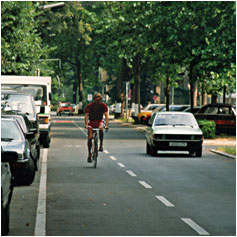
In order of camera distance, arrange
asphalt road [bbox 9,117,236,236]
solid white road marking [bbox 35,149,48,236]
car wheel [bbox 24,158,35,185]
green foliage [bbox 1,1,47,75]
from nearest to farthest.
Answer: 1. solid white road marking [bbox 35,149,48,236]
2. asphalt road [bbox 9,117,236,236]
3. car wheel [bbox 24,158,35,185]
4. green foliage [bbox 1,1,47,75]

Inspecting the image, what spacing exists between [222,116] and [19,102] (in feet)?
52.2

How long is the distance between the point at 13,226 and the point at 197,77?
30.4 m

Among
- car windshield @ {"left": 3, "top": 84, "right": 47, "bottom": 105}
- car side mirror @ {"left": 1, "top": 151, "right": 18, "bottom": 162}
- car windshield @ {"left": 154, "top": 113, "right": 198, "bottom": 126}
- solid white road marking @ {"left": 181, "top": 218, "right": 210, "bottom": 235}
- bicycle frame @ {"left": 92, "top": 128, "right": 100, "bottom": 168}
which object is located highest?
car windshield @ {"left": 3, "top": 84, "right": 47, "bottom": 105}

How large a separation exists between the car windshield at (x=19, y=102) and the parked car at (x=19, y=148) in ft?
28.8

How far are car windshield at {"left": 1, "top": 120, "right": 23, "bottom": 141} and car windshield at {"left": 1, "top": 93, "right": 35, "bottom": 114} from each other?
8.78m

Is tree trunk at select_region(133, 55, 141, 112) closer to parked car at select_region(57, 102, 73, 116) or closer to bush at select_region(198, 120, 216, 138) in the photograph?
bush at select_region(198, 120, 216, 138)

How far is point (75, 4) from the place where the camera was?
6328 centimetres

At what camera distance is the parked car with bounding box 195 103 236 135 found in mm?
38531

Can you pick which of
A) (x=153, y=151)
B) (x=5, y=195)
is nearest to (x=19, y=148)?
(x=5, y=195)

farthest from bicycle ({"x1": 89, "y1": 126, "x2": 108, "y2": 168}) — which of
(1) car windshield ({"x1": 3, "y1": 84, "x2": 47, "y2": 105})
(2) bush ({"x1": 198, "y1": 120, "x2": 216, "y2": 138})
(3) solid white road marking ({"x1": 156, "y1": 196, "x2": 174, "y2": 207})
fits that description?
(2) bush ({"x1": 198, "y1": 120, "x2": 216, "y2": 138})

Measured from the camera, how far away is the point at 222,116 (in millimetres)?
39094

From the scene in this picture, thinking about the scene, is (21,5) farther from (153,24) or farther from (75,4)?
(75,4)

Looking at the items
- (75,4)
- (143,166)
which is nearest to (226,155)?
(143,166)

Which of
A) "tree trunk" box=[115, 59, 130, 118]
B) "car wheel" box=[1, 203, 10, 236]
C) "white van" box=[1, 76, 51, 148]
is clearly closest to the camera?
"car wheel" box=[1, 203, 10, 236]
